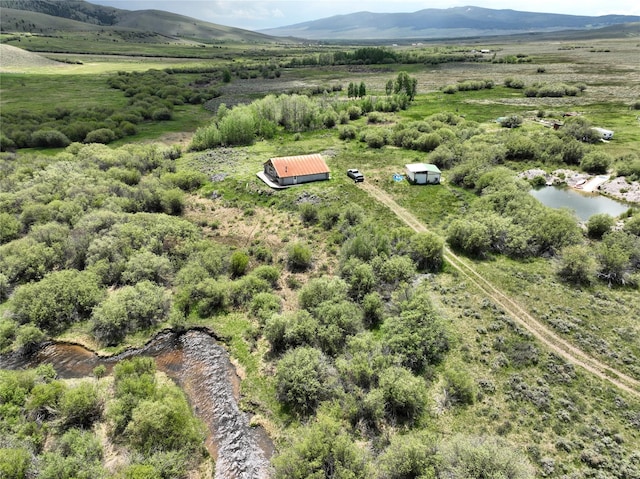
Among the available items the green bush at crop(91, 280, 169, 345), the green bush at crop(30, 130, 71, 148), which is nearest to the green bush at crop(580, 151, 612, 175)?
the green bush at crop(91, 280, 169, 345)

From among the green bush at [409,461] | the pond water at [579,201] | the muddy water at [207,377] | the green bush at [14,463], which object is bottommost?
the muddy water at [207,377]

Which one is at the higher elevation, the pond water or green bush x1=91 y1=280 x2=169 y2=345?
the pond water

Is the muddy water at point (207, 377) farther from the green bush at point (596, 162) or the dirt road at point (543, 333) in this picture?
the green bush at point (596, 162)

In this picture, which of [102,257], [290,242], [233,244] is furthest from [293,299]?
[102,257]

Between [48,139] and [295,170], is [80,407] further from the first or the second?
[48,139]

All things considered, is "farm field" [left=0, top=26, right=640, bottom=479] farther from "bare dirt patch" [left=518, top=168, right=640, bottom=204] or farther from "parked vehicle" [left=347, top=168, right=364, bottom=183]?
"parked vehicle" [left=347, top=168, right=364, bottom=183]

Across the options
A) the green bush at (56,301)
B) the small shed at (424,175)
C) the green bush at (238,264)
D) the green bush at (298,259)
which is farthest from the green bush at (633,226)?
the green bush at (56,301)

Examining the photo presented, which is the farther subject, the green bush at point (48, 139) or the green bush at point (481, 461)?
the green bush at point (48, 139)
